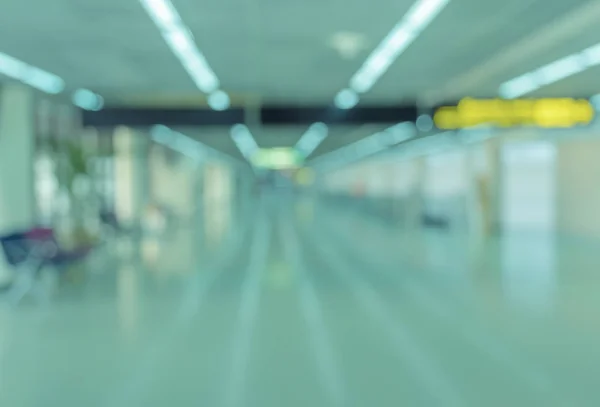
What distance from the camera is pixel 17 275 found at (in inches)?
460

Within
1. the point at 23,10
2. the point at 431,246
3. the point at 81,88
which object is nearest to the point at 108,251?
the point at 81,88

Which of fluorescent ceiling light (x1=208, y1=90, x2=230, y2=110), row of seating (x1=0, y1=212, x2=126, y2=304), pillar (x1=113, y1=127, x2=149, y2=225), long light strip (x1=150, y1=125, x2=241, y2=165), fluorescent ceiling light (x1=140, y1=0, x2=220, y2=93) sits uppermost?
fluorescent ceiling light (x1=208, y1=90, x2=230, y2=110)

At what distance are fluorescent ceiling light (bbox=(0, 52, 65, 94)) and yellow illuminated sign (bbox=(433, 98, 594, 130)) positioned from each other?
826 cm

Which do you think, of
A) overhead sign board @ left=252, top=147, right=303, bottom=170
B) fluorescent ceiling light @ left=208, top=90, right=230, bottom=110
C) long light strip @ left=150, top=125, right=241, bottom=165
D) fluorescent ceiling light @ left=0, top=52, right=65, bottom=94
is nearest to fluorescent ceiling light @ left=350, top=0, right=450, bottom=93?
fluorescent ceiling light @ left=208, top=90, right=230, bottom=110

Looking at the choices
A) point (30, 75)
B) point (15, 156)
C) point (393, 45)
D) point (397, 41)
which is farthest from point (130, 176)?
point (397, 41)

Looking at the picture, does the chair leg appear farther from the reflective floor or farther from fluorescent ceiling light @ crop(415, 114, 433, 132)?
fluorescent ceiling light @ crop(415, 114, 433, 132)

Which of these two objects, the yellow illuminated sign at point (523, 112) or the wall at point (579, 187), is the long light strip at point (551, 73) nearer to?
the yellow illuminated sign at point (523, 112)

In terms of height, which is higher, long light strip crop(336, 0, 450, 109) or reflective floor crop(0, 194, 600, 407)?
long light strip crop(336, 0, 450, 109)

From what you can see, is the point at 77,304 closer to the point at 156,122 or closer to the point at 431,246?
the point at 156,122

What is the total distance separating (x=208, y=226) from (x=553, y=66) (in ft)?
57.1

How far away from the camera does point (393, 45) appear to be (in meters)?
9.88

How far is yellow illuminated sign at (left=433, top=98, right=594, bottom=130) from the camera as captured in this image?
14008 millimetres

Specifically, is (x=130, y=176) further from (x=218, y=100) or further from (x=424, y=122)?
(x=424, y=122)

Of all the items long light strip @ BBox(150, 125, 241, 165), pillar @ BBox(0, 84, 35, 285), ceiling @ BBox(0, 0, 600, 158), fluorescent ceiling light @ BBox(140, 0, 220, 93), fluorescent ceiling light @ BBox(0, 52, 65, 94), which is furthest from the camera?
long light strip @ BBox(150, 125, 241, 165)
